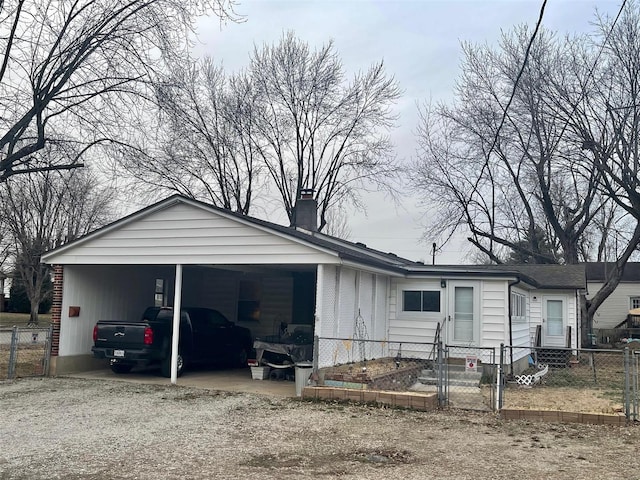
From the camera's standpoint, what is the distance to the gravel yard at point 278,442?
6.15m

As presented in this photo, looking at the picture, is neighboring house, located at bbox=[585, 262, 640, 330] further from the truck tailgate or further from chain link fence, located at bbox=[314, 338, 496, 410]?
the truck tailgate

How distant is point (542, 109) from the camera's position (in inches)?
926

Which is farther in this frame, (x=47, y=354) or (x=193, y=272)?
(x=193, y=272)

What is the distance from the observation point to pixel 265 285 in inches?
677

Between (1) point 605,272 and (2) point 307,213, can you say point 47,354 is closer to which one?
(2) point 307,213

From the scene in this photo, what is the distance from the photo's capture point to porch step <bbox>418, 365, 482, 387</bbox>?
42.4 feet

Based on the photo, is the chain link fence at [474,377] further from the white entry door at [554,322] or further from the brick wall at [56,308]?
the brick wall at [56,308]

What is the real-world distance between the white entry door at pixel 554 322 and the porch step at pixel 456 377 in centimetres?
867

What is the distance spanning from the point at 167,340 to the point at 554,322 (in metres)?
14.4

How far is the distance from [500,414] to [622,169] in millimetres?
15930

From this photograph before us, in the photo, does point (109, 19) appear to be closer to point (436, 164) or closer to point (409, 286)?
point (409, 286)

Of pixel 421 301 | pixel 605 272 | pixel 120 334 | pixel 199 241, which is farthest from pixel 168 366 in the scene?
pixel 605 272

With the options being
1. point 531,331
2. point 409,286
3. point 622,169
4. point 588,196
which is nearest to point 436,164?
point 588,196

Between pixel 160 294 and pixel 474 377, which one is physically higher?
pixel 160 294
